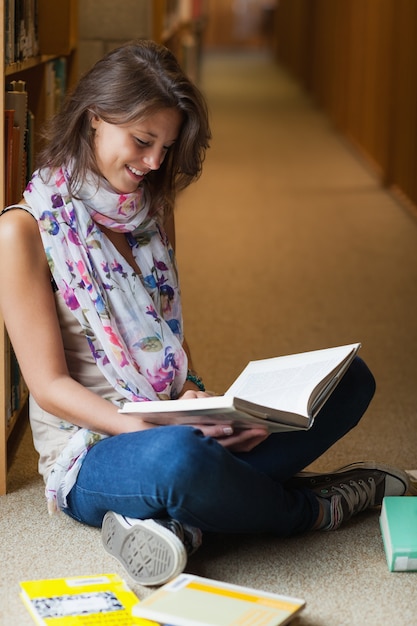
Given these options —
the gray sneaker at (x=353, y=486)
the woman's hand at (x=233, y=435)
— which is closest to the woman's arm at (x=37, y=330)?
the woman's hand at (x=233, y=435)

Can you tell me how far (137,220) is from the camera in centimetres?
198

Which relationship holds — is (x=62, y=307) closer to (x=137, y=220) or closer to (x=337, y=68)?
(x=137, y=220)

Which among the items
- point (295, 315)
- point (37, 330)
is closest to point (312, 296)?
point (295, 315)

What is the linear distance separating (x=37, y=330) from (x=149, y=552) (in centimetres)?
42

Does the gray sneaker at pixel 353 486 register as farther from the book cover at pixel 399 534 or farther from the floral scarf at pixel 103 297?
the floral scarf at pixel 103 297

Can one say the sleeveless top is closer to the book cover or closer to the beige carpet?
the beige carpet

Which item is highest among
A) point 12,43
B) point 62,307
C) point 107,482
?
point 12,43

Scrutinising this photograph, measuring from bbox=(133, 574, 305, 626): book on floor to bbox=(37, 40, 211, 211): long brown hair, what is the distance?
2.43 ft

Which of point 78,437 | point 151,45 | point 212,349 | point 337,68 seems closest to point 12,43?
point 151,45

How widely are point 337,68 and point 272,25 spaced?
32.6 ft

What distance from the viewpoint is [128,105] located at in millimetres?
1781


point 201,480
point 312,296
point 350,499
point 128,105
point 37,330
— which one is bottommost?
point 312,296

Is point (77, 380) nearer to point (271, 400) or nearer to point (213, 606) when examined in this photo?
point (271, 400)

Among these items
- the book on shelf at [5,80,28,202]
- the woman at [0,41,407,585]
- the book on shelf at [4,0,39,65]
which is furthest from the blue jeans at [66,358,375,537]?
the book on shelf at [4,0,39,65]
